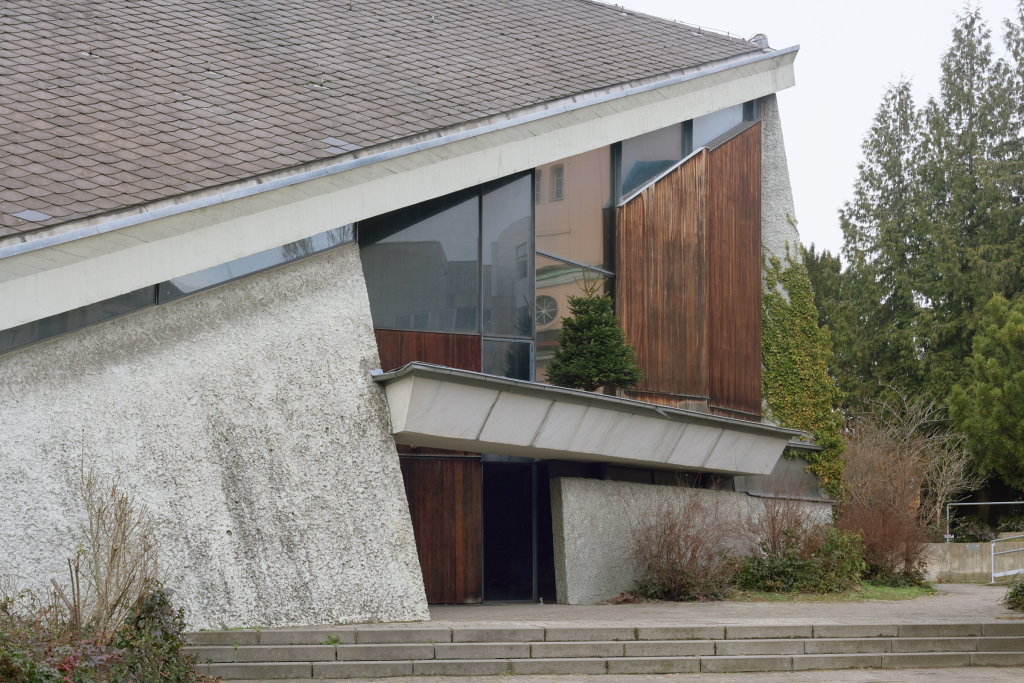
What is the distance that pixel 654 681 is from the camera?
30.2 ft

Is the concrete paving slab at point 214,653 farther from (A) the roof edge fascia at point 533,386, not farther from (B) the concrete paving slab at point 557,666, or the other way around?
(A) the roof edge fascia at point 533,386

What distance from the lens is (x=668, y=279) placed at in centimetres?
1741

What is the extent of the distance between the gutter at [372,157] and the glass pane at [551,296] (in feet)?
8.56

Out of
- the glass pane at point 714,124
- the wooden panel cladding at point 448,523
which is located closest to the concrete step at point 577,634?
the wooden panel cladding at point 448,523

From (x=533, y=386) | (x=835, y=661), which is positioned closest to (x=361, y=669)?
(x=533, y=386)

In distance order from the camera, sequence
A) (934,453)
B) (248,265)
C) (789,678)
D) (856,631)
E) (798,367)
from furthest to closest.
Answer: (934,453) → (798,367) → (248,265) → (856,631) → (789,678)

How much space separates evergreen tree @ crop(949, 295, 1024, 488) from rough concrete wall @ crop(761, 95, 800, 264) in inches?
483

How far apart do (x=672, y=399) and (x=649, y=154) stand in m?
4.46

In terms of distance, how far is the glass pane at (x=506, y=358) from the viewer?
49.2 ft

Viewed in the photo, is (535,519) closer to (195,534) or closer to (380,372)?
(380,372)

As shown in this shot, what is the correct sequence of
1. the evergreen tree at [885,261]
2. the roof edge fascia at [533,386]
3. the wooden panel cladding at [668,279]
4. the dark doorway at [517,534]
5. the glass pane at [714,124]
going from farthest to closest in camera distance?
the evergreen tree at [885,261] → the glass pane at [714,124] → the wooden panel cladding at [668,279] → the dark doorway at [517,534] → the roof edge fascia at [533,386]

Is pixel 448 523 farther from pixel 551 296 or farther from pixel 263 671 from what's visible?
pixel 263 671

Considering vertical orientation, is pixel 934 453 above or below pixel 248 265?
below

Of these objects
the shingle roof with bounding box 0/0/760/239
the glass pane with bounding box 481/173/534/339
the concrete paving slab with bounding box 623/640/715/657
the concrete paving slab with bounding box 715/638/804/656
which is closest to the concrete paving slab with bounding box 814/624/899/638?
the concrete paving slab with bounding box 715/638/804/656
